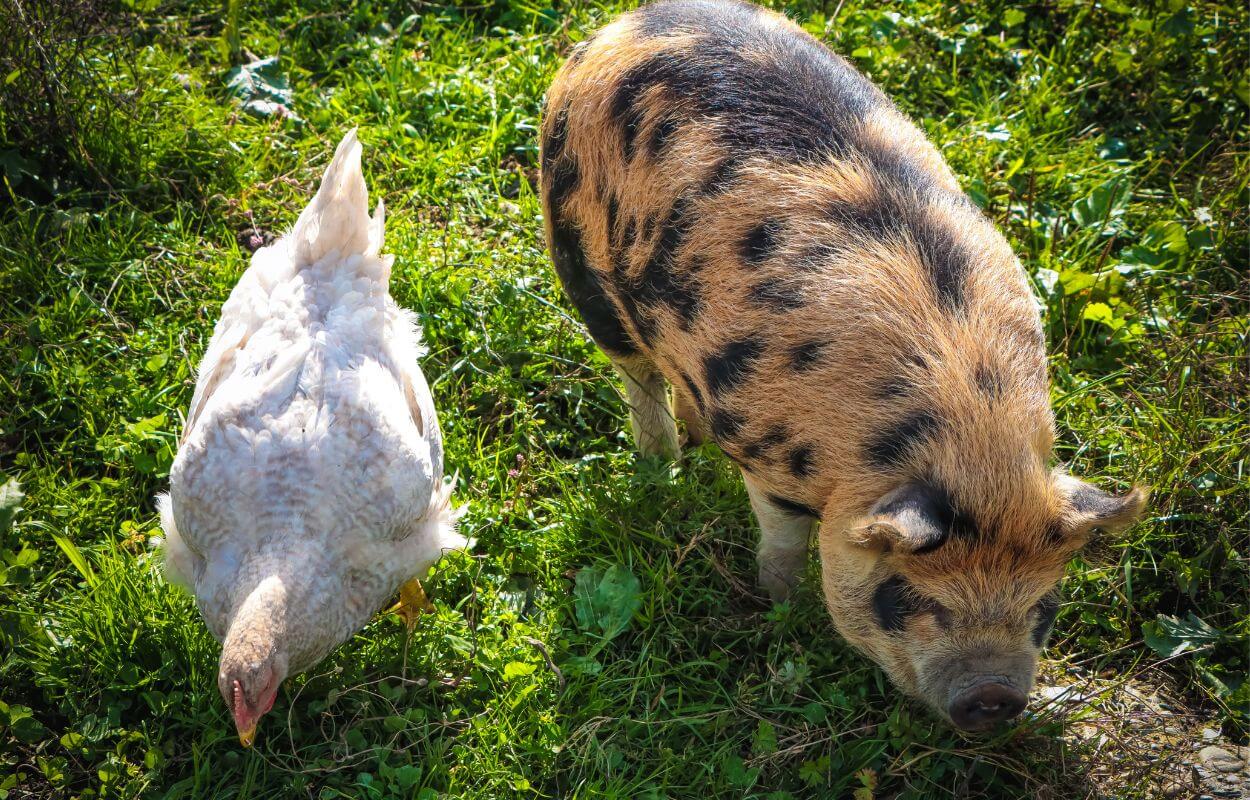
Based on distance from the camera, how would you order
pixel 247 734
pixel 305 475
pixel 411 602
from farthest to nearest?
1. pixel 411 602
2. pixel 305 475
3. pixel 247 734

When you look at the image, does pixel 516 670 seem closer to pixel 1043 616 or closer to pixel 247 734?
pixel 247 734

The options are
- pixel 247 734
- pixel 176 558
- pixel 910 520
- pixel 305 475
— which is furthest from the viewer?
pixel 176 558

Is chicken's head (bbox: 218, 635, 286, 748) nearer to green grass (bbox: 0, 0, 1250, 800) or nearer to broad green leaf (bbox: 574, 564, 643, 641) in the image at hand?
green grass (bbox: 0, 0, 1250, 800)

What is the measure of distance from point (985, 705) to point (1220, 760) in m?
1.23

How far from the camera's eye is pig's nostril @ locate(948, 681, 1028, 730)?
3.24 m

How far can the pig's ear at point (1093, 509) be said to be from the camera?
123 inches

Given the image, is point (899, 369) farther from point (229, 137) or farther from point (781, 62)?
point (229, 137)

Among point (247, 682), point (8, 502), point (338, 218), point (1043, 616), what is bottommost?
point (8, 502)

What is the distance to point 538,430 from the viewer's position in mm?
4891

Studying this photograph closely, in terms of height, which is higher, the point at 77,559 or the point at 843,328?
the point at 843,328

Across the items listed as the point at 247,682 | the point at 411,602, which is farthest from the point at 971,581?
the point at 247,682

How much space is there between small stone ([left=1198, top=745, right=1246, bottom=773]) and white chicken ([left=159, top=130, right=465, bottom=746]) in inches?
113

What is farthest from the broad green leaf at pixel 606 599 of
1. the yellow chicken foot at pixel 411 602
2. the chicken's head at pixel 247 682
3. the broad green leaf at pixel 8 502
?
the broad green leaf at pixel 8 502

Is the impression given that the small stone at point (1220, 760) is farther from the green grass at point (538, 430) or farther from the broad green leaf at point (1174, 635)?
the broad green leaf at point (1174, 635)
